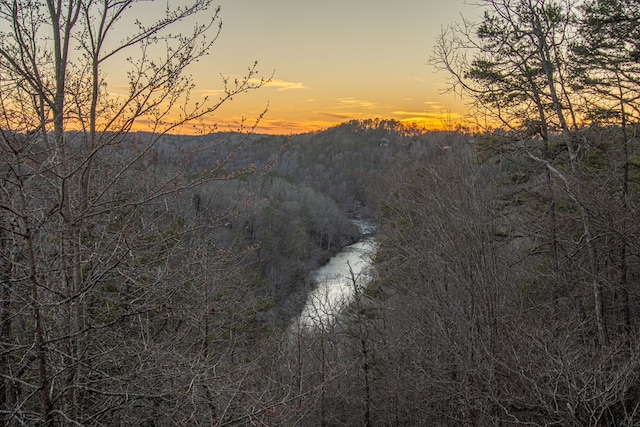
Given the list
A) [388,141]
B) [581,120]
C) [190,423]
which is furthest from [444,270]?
[388,141]

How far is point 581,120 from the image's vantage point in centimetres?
937

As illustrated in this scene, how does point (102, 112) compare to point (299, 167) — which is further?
point (299, 167)

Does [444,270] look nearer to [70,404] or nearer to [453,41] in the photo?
[453,41]

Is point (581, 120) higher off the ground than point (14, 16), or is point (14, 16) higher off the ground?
point (14, 16)

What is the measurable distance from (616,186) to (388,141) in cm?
8755

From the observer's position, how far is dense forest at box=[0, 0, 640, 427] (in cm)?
405

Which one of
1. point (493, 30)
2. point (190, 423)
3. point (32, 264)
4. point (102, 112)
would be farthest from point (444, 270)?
point (32, 264)

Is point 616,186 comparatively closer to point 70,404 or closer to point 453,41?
point 453,41

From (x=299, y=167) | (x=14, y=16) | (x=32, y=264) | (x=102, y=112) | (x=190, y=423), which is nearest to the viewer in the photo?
(x=32, y=264)

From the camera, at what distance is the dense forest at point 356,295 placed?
4047 mm

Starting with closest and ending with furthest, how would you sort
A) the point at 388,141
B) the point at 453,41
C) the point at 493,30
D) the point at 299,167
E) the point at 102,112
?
the point at 102,112, the point at 453,41, the point at 493,30, the point at 299,167, the point at 388,141

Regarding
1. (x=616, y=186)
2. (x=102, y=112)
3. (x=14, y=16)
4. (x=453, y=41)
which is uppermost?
(x=453, y=41)

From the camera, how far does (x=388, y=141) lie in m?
95.9

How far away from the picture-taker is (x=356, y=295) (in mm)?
12289
